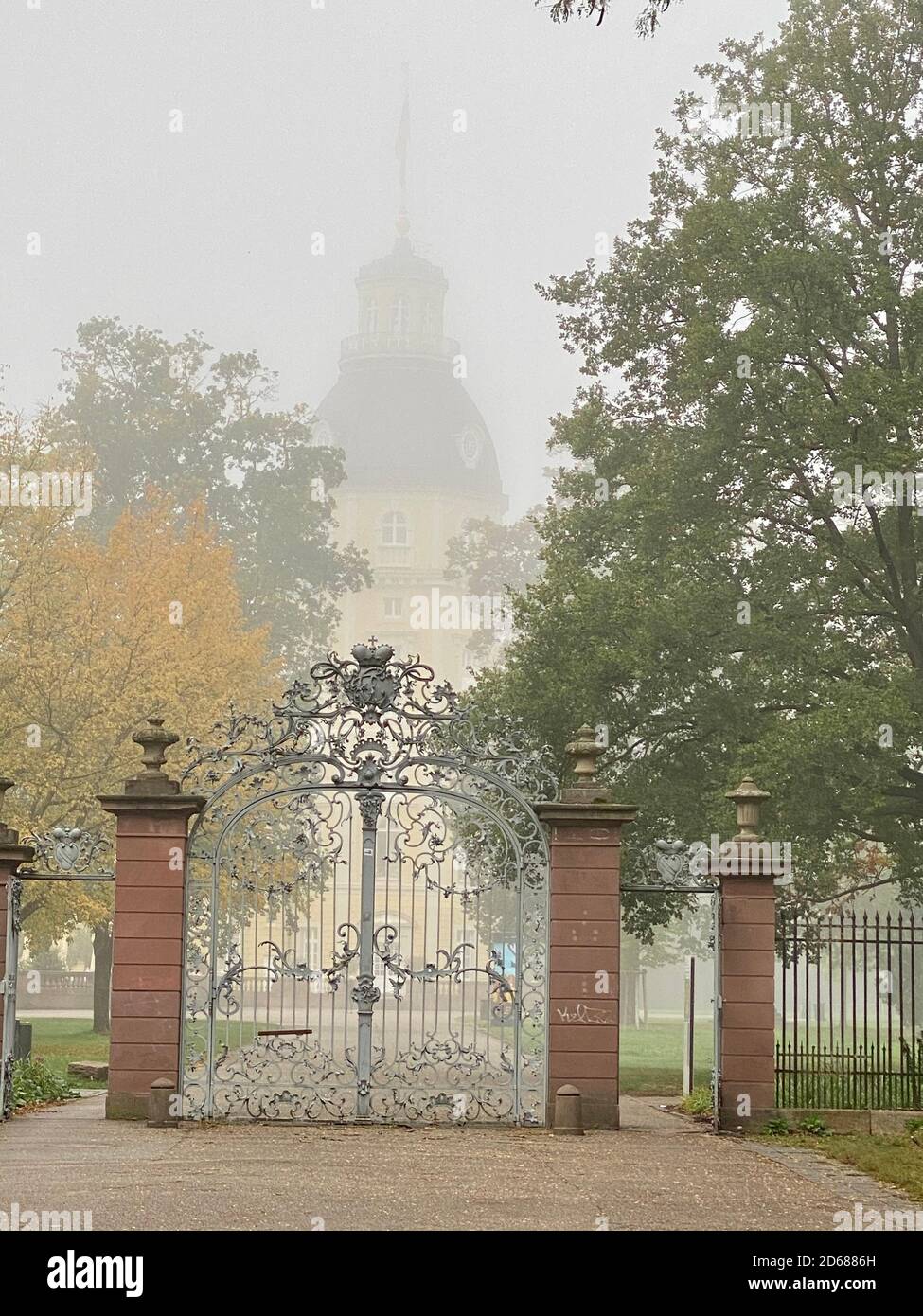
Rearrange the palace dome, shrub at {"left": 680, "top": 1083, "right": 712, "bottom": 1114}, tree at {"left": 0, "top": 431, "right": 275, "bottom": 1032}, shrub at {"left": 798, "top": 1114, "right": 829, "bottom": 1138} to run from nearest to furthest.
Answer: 1. shrub at {"left": 798, "top": 1114, "right": 829, "bottom": 1138}
2. shrub at {"left": 680, "top": 1083, "right": 712, "bottom": 1114}
3. tree at {"left": 0, "top": 431, "right": 275, "bottom": 1032}
4. the palace dome

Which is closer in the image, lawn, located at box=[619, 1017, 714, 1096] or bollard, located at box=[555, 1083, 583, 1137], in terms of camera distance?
bollard, located at box=[555, 1083, 583, 1137]

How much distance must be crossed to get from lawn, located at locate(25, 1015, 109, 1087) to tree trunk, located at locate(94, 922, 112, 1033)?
0.82 feet

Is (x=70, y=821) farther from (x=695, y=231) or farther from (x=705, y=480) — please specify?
(x=695, y=231)

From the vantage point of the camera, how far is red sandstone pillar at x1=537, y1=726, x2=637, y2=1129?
15.0 metres

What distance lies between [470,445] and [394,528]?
28.7ft

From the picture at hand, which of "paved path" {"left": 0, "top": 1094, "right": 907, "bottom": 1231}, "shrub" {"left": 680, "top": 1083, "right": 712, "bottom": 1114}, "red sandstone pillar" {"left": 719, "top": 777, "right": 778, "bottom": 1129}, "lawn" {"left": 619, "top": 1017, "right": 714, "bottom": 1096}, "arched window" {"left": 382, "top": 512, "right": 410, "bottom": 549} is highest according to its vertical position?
"arched window" {"left": 382, "top": 512, "right": 410, "bottom": 549}

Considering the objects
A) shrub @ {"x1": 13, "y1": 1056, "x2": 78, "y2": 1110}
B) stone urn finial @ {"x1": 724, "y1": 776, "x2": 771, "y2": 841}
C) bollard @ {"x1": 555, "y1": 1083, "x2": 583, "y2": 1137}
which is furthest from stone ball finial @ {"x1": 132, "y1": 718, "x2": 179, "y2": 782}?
stone urn finial @ {"x1": 724, "y1": 776, "x2": 771, "y2": 841}

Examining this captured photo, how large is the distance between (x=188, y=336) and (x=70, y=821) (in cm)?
2143

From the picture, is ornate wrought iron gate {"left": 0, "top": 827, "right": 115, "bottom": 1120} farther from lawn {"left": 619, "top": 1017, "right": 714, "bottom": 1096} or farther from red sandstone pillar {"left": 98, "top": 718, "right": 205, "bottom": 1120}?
lawn {"left": 619, "top": 1017, "right": 714, "bottom": 1096}

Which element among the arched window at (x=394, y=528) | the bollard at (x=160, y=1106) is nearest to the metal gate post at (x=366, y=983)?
the bollard at (x=160, y=1106)

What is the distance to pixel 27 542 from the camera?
29422 millimetres

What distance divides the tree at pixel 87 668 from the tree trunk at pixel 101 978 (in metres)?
0.03

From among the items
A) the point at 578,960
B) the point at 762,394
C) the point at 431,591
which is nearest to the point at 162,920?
the point at 578,960

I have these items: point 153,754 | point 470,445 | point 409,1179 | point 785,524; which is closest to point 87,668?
point 785,524
